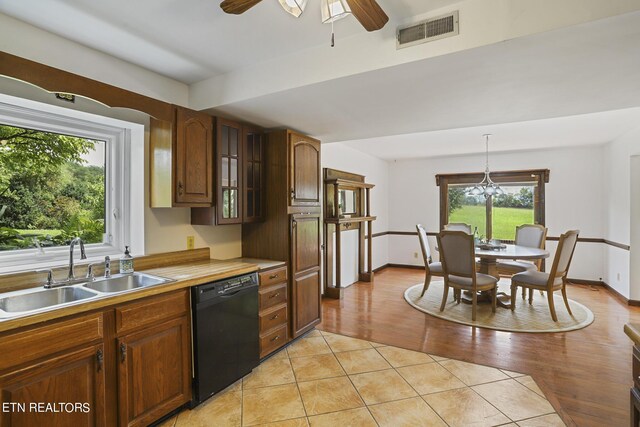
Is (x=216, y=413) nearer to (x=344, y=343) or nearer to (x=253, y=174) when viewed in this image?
Result: (x=344, y=343)

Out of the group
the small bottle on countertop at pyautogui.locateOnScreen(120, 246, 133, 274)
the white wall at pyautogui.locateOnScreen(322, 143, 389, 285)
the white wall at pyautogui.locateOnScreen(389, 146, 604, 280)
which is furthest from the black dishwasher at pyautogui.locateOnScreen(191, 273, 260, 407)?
the white wall at pyautogui.locateOnScreen(389, 146, 604, 280)

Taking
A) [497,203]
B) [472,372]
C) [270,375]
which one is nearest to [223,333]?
[270,375]

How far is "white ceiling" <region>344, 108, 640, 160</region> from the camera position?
3816mm

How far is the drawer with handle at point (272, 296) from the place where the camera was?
2744 millimetres

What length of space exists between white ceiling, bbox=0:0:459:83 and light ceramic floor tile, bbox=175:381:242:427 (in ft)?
7.89

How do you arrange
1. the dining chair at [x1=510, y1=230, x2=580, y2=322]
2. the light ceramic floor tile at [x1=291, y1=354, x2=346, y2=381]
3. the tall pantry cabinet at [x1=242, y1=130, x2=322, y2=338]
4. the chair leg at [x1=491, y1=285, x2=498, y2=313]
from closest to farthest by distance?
1. the light ceramic floor tile at [x1=291, y1=354, x2=346, y2=381]
2. the tall pantry cabinet at [x1=242, y1=130, x2=322, y2=338]
3. the dining chair at [x1=510, y1=230, x2=580, y2=322]
4. the chair leg at [x1=491, y1=285, x2=498, y2=313]

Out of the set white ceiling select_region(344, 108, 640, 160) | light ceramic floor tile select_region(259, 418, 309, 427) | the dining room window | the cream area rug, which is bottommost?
light ceramic floor tile select_region(259, 418, 309, 427)

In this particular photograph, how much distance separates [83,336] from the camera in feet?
5.21

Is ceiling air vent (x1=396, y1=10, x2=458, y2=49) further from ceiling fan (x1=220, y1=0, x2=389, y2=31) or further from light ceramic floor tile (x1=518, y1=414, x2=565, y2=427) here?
light ceramic floor tile (x1=518, y1=414, x2=565, y2=427)

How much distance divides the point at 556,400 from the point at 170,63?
3636 mm

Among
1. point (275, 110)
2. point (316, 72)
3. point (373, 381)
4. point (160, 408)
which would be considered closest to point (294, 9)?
point (316, 72)

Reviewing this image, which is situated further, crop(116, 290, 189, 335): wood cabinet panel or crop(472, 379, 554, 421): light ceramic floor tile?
crop(472, 379, 554, 421): light ceramic floor tile

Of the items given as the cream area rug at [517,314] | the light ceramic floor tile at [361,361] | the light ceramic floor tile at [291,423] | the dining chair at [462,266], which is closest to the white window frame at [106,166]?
the light ceramic floor tile at [291,423]

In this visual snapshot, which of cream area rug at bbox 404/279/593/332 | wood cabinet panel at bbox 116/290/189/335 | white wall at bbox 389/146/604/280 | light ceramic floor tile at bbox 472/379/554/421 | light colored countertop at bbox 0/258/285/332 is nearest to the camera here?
light colored countertop at bbox 0/258/285/332
